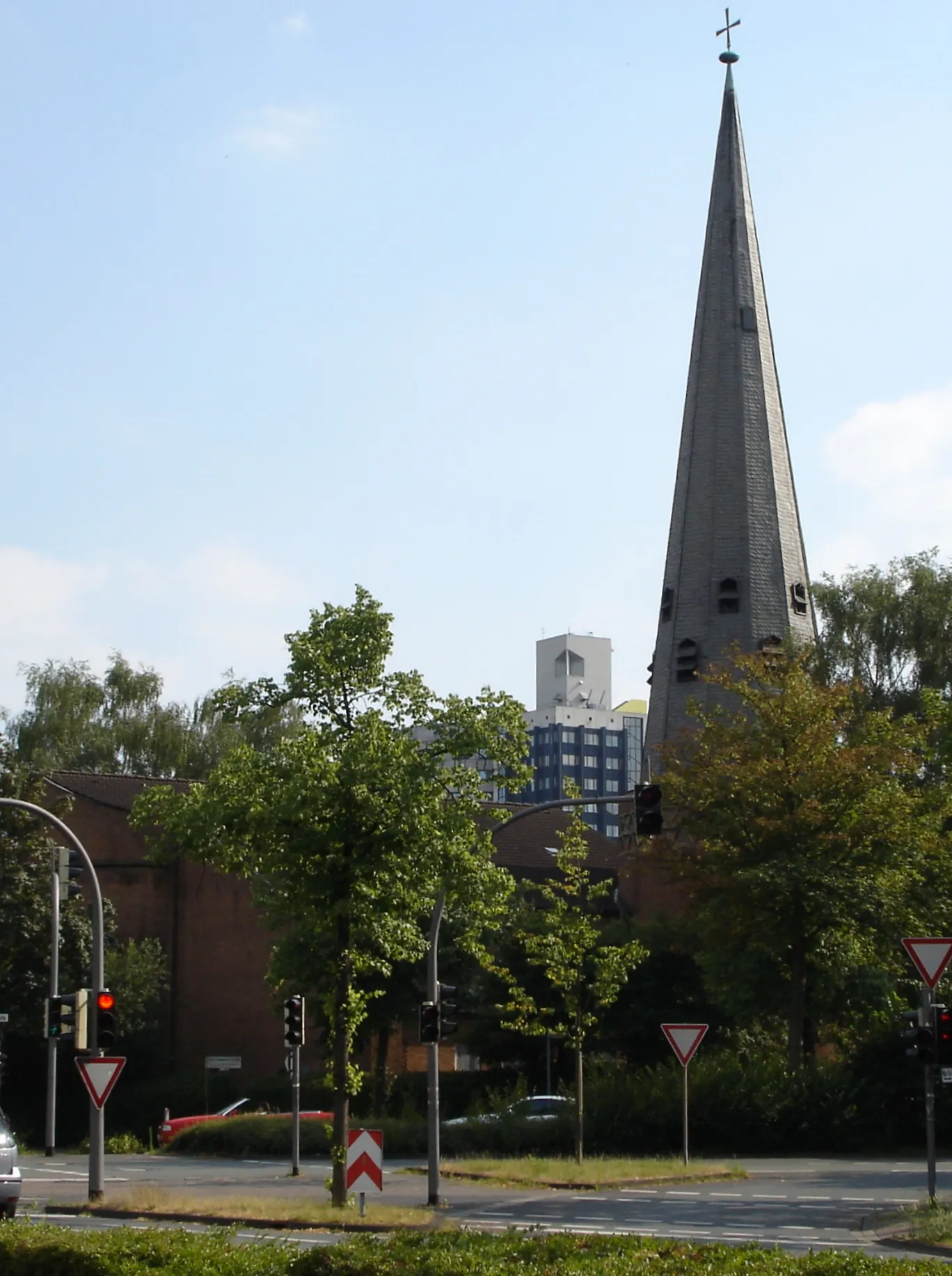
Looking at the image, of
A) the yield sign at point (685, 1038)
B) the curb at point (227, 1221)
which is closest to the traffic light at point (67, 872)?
the curb at point (227, 1221)

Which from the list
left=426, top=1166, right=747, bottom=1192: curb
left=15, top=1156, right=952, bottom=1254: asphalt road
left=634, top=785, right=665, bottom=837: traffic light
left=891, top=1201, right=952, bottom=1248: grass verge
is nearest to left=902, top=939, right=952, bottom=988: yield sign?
left=891, top=1201, right=952, bottom=1248: grass verge

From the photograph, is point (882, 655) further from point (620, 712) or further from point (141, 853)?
point (620, 712)

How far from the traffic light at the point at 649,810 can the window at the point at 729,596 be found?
4024 centimetres

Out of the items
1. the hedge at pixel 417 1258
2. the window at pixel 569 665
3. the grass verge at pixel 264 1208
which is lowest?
the grass verge at pixel 264 1208

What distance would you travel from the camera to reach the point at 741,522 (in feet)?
205

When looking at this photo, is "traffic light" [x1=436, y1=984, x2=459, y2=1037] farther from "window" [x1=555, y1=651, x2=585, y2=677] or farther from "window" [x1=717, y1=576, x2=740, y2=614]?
"window" [x1=555, y1=651, x2=585, y2=677]

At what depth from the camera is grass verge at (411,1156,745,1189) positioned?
28266 mm

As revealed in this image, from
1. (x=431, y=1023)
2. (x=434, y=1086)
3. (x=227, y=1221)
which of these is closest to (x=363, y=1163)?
(x=227, y=1221)

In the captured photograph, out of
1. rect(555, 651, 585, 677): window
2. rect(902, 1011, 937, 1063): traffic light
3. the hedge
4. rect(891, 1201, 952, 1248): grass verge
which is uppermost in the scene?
rect(555, 651, 585, 677): window

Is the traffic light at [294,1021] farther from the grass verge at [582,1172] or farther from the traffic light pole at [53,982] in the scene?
the traffic light pole at [53,982]

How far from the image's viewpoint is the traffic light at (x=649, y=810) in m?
22.2

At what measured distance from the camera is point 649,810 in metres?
22.5

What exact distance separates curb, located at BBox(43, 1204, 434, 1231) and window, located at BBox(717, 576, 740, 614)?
42.2 meters

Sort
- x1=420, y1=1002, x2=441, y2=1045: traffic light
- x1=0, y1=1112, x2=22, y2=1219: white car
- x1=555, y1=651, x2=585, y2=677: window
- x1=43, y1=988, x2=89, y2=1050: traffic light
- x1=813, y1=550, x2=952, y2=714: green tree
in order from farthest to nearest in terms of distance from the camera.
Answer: x1=555, y1=651, x2=585, y2=677: window, x1=813, y1=550, x2=952, y2=714: green tree, x1=420, y1=1002, x2=441, y2=1045: traffic light, x1=43, y1=988, x2=89, y2=1050: traffic light, x1=0, y1=1112, x2=22, y2=1219: white car
